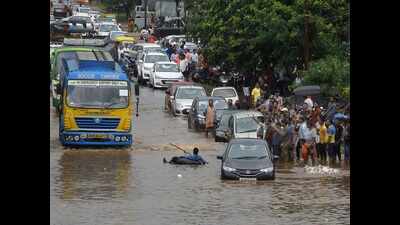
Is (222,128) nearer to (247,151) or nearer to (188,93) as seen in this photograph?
(247,151)

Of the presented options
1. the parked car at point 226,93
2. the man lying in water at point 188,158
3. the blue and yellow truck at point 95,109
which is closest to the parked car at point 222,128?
the blue and yellow truck at point 95,109

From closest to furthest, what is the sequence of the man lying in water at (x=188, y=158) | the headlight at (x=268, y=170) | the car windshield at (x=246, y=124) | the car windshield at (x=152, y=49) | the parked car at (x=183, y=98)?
1. the headlight at (x=268, y=170)
2. the man lying in water at (x=188, y=158)
3. the car windshield at (x=246, y=124)
4. the parked car at (x=183, y=98)
5. the car windshield at (x=152, y=49)

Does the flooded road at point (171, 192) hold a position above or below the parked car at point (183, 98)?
below

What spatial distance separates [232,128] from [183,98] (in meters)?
8.95

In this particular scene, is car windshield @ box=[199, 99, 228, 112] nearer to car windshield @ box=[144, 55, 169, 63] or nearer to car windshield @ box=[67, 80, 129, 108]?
car windshield @ box=[67, 80, 129, 108]

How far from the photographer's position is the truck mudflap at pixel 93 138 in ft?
115

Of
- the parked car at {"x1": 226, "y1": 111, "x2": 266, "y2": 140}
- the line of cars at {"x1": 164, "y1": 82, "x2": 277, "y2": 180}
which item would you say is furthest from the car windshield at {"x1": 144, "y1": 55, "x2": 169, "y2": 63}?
the parked car at {"x1": 226, "y1": 111, "x2": 266, "y2": 140}

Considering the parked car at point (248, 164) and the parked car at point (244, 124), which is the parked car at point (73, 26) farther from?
the parked car at point (248, 164)

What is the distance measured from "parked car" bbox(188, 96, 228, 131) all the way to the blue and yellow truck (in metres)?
5.40

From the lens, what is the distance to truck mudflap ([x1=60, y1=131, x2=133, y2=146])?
1374 inches
